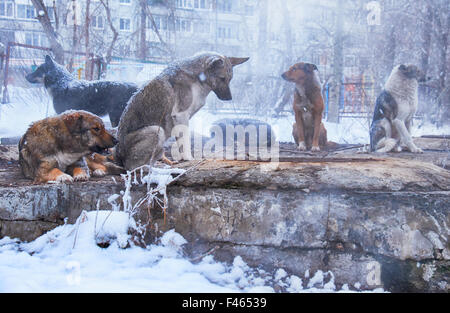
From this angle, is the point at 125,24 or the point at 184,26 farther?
the point at 125,24

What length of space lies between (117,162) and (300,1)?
17078 mm

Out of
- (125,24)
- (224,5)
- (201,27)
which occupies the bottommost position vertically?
(201,27)

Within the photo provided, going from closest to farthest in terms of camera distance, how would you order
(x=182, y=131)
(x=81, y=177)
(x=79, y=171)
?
(x=81, y=177) < (x=79, y=171) < (x=182, y=131)

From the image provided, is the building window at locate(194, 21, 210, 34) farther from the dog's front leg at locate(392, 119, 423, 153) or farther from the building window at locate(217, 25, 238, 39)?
the dog's front leg at locate(392, 119, 423, 153)

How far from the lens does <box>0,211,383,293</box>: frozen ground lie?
6.96ft

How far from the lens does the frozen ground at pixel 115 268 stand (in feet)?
6.96

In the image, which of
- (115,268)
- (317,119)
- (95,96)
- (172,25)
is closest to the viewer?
(115,268)

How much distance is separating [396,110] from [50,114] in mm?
9725

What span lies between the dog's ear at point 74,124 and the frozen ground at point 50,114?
23.0 ft

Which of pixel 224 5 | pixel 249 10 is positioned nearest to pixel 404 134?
pixel 249 10

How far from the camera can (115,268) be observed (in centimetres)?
236

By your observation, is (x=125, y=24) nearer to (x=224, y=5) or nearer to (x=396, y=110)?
(x=224, y=5)

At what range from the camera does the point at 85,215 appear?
275cm

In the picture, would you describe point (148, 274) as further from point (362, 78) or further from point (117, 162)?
point (362, 78)
